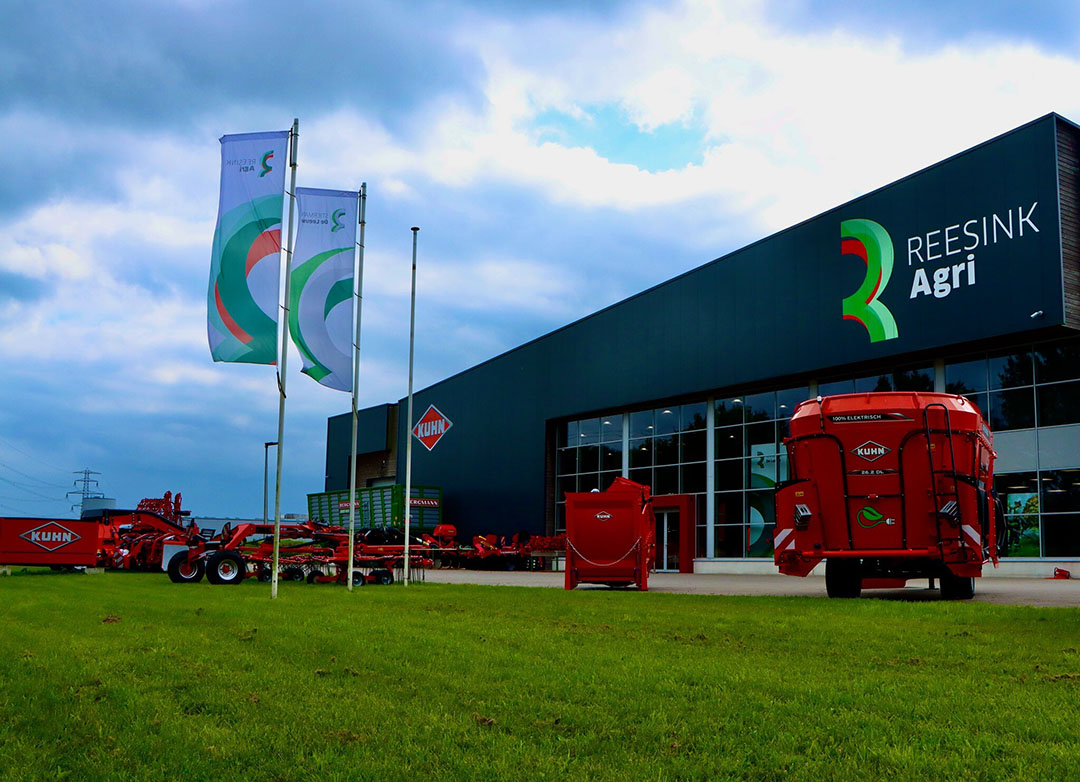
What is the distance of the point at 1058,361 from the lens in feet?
88.1

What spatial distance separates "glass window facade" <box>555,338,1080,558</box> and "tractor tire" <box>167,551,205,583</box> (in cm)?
1542

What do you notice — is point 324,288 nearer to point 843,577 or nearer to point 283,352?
point 283,352

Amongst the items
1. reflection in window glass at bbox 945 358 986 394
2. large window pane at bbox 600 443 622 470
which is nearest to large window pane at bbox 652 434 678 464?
large window pane at bbox 600 443 622 470

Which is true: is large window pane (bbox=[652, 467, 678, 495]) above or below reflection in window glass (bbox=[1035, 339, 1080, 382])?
below

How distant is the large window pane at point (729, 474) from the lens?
119 ft

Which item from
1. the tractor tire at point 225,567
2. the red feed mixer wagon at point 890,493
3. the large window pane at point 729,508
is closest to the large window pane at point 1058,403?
the large window pane at point 729,508

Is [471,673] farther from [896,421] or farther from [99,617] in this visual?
[896,421]

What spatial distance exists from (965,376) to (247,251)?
70.7 ft

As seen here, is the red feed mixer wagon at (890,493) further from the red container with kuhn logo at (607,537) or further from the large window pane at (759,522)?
the large window pane at (759,522)

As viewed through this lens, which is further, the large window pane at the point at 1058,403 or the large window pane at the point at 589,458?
the large window pane at the point at 589,458

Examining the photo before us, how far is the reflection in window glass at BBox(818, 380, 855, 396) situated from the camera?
1282 inches

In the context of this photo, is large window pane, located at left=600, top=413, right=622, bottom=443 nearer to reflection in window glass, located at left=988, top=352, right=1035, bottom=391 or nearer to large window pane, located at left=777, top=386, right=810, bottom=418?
large window pane, located at left=777, top=386, right=810, bottom=418

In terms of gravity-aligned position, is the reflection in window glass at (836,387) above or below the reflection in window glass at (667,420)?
above

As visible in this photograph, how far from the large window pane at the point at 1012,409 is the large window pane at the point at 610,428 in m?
17.8
